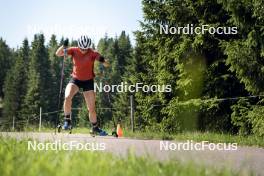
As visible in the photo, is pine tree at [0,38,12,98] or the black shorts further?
pine tree at [0,38,12,98]

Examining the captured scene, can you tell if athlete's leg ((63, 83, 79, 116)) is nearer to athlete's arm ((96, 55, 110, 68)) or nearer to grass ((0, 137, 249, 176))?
athlete's arm ((96, 55, 110, 68))

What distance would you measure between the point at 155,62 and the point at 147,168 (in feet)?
65.7

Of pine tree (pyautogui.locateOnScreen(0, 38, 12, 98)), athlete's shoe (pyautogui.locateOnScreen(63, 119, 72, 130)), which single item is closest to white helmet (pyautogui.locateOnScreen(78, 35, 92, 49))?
athlete's shoe (pyautogui.locateOnScreen(63, 119, 72, 130))

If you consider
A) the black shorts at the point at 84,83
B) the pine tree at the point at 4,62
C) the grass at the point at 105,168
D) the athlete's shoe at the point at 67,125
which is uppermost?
the pine tree at the point at 4,62

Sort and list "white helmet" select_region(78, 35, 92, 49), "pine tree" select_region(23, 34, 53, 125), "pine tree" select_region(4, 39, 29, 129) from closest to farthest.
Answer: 1. "white helmet" select_region(78, 35, 92, 49)
2. "pine tree" select_region(23, 34, 53, 125)
3. "pine tree" select_region(4, 39, 29, 129)

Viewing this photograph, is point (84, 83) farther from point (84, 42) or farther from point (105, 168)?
point (105, 168)

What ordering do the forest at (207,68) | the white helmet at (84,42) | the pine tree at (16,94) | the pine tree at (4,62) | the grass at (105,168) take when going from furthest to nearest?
1. the pine tree at (4,62)
2. the pine tree at (16,94)
3. the forest at (207,68)
4. the white helmet at (84,42)
5. the grass at (105,168)

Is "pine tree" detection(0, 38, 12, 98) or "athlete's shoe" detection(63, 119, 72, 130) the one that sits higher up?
"pine tree" detection(0, 38, 12, 98)

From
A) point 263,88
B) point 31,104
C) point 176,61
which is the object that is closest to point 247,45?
point 263,88

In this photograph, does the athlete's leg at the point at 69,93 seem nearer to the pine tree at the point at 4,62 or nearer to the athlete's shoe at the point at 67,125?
the athlete's shoe at the point at 67,125

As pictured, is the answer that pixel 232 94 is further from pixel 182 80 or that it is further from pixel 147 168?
Answer: pixel 147 168

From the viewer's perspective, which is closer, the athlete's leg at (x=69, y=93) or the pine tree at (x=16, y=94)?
the athlete's leg at (x=69, y=93)

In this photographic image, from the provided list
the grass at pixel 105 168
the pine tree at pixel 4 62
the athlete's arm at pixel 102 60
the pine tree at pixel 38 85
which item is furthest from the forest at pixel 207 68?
the pine tree at pixel 4 62

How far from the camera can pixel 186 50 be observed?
20.3m
